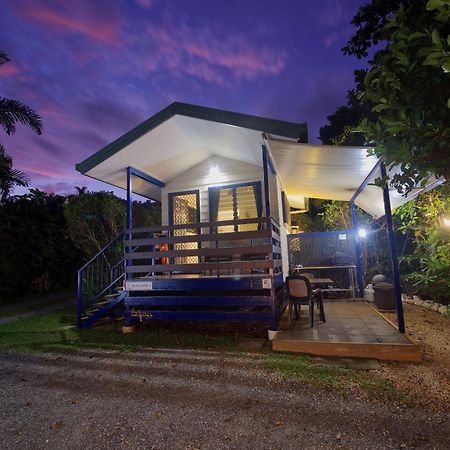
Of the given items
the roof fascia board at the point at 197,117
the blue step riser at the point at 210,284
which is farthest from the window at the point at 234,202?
the blue step riser at the point at 210,284

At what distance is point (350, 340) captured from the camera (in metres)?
4.60

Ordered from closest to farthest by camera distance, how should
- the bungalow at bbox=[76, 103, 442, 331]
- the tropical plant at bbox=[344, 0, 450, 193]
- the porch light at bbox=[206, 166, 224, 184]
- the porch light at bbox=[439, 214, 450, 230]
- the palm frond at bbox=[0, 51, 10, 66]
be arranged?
the tropical plant at bbox=[344, 0, 450, 193] < the bungalow at bbox=[76, 103, 442, 331] < the porch light at bbox=[439, 214, 450, 230] < the porch light at bbox=[206, 166, 224, 184] < the palm frond at bbox=[0, 51, 10, 66]

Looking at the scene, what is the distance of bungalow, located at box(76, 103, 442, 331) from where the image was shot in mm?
5531

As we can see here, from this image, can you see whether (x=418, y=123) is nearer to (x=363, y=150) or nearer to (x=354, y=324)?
(x=363, y=150)

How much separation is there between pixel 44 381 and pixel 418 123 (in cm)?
535

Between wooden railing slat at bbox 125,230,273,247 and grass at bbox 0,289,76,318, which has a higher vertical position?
wooden railing slat at bbox 125,230,273,247

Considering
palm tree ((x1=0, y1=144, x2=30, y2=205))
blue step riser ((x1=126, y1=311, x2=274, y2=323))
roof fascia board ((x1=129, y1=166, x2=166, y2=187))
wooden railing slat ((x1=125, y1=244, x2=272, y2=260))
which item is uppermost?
palm tree ((x1=0, y1=144, x2=30, y2=205))

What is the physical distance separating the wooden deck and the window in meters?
3.74

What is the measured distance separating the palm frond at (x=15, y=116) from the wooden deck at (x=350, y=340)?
12.4 metres

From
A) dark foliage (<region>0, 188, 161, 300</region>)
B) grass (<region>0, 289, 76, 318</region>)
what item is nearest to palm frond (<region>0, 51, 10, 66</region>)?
dark foliage (<region>0, 188, 161, 300</region>)

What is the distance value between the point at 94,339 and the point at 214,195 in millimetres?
5216

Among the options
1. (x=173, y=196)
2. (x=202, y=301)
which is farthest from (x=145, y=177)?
(x=202, y=301)

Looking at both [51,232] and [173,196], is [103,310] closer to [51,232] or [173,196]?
[173,196]

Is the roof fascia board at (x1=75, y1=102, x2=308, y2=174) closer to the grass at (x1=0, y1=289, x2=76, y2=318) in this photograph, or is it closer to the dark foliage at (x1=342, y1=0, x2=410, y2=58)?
the grass at (x1=0, y1=289, x2=76, y2=318)
